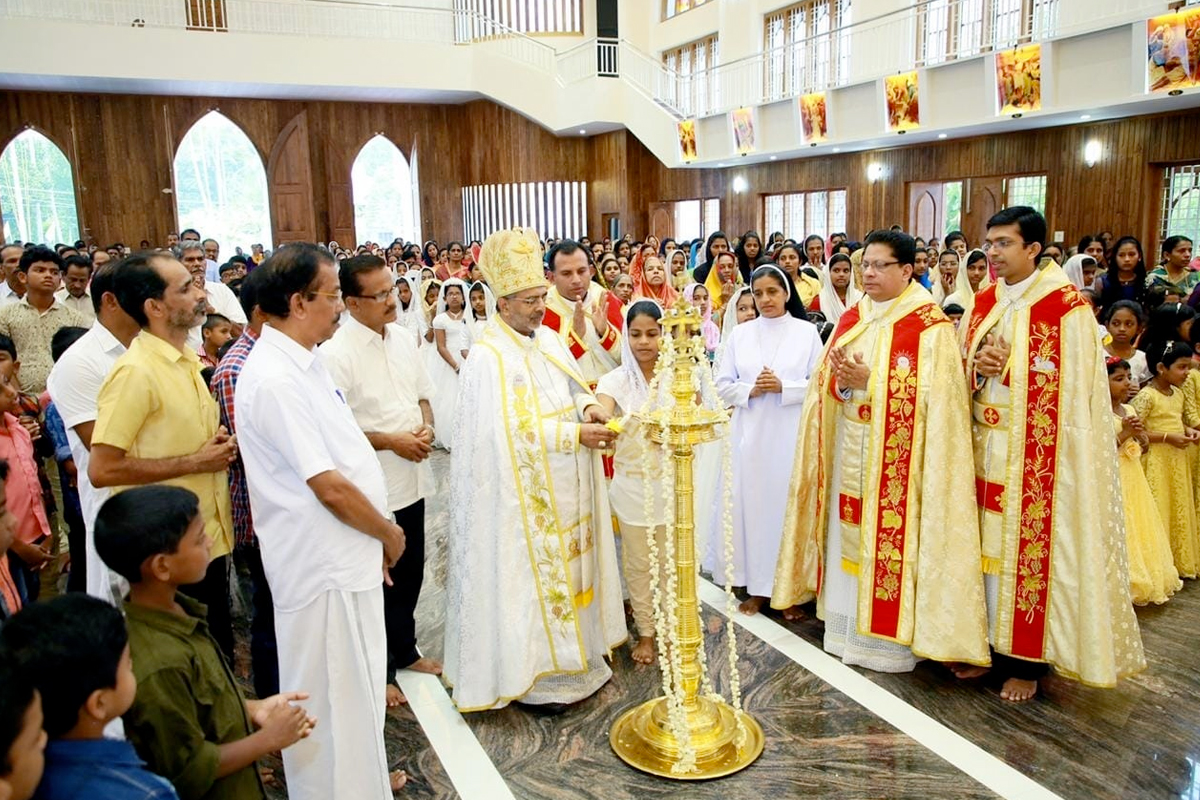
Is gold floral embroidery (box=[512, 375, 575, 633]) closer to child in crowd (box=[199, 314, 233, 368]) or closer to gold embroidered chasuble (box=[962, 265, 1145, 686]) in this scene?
gold embroidered chasuble (box=[962, 265, 1145, 686])

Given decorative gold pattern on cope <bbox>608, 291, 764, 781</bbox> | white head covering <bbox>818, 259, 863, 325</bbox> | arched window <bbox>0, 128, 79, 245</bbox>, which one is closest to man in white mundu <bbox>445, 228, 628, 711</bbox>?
decorative gold pattern on cope <bbox>608, 291, 764, 781</bbox>

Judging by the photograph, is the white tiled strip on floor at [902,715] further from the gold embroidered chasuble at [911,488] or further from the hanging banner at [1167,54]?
the hanging banner at [1167,54]

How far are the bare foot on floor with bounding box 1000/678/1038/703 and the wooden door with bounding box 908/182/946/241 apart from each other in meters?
11.6

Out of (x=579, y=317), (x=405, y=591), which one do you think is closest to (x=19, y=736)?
(x=405, y=591)

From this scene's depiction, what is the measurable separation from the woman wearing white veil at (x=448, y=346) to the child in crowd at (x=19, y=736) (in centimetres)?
546

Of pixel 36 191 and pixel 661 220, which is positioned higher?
pixel 36 191

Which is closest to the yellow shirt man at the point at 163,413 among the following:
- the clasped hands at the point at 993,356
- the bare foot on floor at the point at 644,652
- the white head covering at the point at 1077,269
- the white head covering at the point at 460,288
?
the bare foot on floor at the point at 644,652

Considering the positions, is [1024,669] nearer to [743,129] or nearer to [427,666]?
[427,666]

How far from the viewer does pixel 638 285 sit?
26.6ft

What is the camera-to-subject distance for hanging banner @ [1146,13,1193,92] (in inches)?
333

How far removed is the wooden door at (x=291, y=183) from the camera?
62.4 feet

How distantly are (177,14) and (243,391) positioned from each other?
56.6 ft

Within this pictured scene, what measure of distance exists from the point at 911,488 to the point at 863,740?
93 centimetres

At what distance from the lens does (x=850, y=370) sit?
11.4 ft
